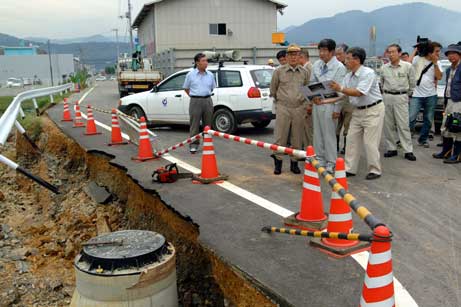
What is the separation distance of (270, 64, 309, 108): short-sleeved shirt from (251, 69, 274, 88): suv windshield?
388cm

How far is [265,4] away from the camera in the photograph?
34094 mm

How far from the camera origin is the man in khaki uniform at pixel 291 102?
6695 mm

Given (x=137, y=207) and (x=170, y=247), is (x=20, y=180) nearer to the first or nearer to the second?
(x=137, y=207)

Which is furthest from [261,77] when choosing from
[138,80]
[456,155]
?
[138,80]

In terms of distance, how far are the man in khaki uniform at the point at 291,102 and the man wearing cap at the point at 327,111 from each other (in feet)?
0.72

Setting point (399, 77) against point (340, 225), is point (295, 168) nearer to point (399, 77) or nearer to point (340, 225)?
point (399, 77)

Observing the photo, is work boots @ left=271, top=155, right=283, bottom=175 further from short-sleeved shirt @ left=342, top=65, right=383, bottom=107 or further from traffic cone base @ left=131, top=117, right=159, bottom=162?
traffic cone base @ left=131, top=117, right=159, bottom=162

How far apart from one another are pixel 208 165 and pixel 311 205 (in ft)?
7.62

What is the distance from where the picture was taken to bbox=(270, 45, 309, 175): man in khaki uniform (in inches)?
264

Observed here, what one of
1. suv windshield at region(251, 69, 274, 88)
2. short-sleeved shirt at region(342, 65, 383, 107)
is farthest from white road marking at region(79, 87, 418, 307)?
suv windshield at region(251, 69, 274, 88)

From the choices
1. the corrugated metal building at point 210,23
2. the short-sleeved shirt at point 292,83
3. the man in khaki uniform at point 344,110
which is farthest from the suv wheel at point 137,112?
the corrugated metal building at point 210,23

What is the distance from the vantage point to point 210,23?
32.9m

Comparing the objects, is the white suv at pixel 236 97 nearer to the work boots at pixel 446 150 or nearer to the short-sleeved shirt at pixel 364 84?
the work boots at pixel 446 150

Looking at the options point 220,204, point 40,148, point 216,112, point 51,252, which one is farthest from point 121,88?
point 220,204
